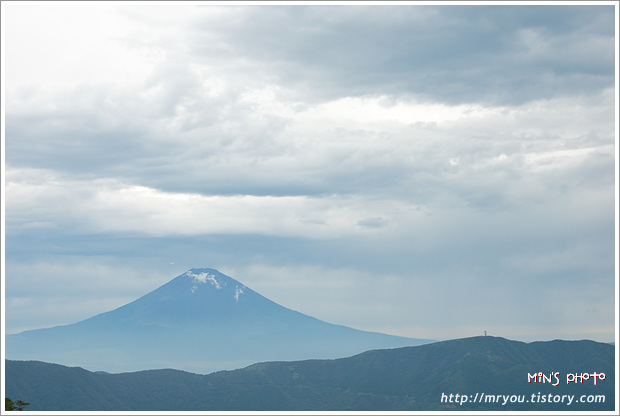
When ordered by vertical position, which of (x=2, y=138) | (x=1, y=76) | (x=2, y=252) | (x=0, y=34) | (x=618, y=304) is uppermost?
(x=0, y=34)

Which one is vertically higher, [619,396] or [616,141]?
[616,141]

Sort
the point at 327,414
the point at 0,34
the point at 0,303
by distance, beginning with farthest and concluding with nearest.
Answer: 1. the point at 0,303
2. the point at 0,34
3. the point at 327,414

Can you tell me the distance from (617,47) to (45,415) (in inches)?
2159

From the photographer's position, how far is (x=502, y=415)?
50719 millimetres

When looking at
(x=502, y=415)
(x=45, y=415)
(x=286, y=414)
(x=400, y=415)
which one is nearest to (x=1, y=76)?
(x=45, y=415)

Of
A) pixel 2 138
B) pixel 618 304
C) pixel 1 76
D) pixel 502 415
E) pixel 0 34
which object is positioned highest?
pixel 0 34

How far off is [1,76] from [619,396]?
58.8 meters

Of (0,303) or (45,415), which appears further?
(0,303)

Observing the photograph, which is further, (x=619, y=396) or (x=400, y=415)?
(x=619, y=396)

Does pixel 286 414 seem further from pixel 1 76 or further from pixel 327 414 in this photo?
pixel 1 76

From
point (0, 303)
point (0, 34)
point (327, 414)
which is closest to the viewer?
point (327, 414)

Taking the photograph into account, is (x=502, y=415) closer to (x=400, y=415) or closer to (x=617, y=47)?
(x=400, y=415)

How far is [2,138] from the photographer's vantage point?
53750 mm

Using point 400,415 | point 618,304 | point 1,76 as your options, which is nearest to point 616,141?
point 618,304
